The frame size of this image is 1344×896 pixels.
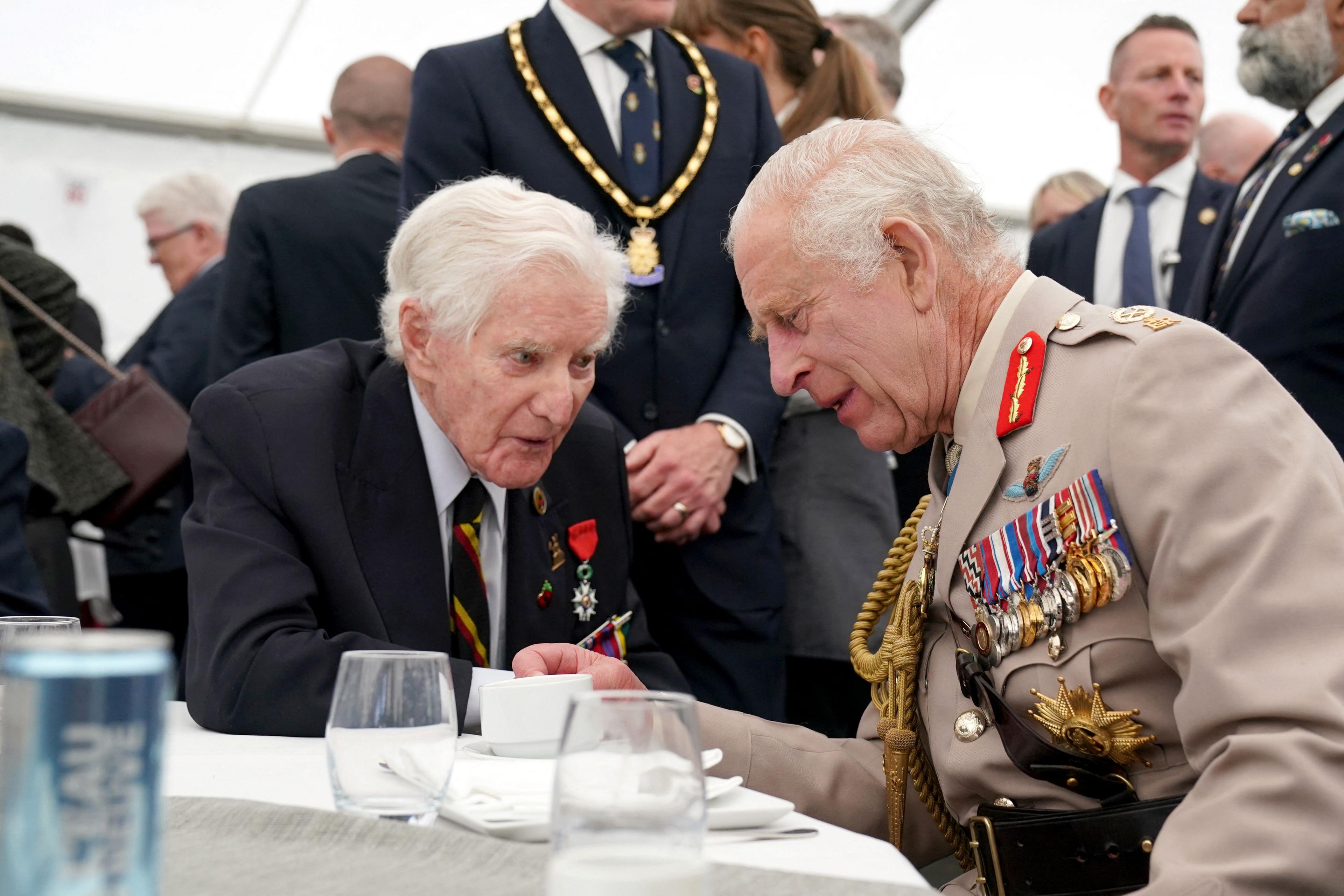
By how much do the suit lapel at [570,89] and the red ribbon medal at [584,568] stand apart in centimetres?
87

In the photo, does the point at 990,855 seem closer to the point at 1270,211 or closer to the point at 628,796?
the point at 628,796

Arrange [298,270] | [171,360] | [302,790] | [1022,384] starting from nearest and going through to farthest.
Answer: [302,790]
[1022,384]
[298,270]
[171,360]

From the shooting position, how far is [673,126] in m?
3.07

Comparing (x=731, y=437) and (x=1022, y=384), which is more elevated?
(x=1022, y=384)

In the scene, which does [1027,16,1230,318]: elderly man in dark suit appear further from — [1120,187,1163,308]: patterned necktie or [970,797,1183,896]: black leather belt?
[970,797,1183,896]: black leather belt

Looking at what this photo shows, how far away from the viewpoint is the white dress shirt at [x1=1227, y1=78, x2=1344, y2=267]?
11.7ft

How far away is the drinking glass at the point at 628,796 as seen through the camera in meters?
0.75

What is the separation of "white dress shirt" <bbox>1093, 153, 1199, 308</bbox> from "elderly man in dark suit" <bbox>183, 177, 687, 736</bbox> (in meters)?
2.46

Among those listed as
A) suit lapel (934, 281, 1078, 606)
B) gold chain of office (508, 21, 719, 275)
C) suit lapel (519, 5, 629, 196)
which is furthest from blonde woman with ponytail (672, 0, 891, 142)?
suit lapel (934, 281, 1078, 606)

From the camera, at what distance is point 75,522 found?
13.7 feet

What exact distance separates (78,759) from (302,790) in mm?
727

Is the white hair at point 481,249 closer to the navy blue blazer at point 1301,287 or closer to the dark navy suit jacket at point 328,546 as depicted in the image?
the dark navy suit jacket at point 328,546

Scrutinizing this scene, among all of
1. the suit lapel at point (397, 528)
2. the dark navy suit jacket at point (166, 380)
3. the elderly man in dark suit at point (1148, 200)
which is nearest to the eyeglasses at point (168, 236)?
the dark navy suit jacket at point (166, 380)

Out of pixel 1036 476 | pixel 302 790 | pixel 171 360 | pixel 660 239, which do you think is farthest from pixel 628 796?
pixel 171 360
